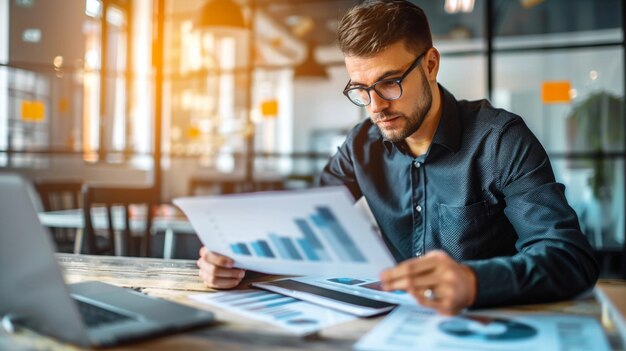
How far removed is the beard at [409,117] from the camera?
137 cm

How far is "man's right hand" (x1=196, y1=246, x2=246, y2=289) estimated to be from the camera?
3.35 feet

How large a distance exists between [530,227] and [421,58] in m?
0.52

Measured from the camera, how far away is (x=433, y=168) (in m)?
1.43

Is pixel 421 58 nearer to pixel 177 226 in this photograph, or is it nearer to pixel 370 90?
pixel 370 90

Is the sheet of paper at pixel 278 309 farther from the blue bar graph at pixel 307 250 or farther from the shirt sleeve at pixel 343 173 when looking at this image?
the shirt sleeve at pixel 343 173

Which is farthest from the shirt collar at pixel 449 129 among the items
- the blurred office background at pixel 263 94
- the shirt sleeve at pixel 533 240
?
the blurred office background at pixel 263 94

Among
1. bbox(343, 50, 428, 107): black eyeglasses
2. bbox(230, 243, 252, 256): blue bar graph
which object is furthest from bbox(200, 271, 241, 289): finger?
bbox(343, 50, 428, 107): black eyeglasses

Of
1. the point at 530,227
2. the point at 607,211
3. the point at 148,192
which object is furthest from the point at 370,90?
the point at 607,211

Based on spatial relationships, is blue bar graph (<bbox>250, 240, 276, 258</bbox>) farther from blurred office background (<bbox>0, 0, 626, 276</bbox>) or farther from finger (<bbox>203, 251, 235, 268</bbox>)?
blurred office background (<bbox>0, 0, 626, 276</bbox>)

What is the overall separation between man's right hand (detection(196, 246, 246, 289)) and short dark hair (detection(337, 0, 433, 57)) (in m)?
0.64

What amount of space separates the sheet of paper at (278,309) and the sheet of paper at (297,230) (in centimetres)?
6

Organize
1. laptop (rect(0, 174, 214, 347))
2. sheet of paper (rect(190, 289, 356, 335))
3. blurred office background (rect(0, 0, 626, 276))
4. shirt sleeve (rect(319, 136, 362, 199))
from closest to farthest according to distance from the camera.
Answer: laptop (rect(0, 174, 214, 347)), sheet of paper (rect(190, 289, 356, 335)), shirt sleeve (rect(319, 136, 362, 199)), blurred office background (rect(0, 0, 626, 276))

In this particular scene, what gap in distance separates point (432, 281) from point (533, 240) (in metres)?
0.39

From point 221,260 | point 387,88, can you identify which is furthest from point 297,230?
point 387,88
